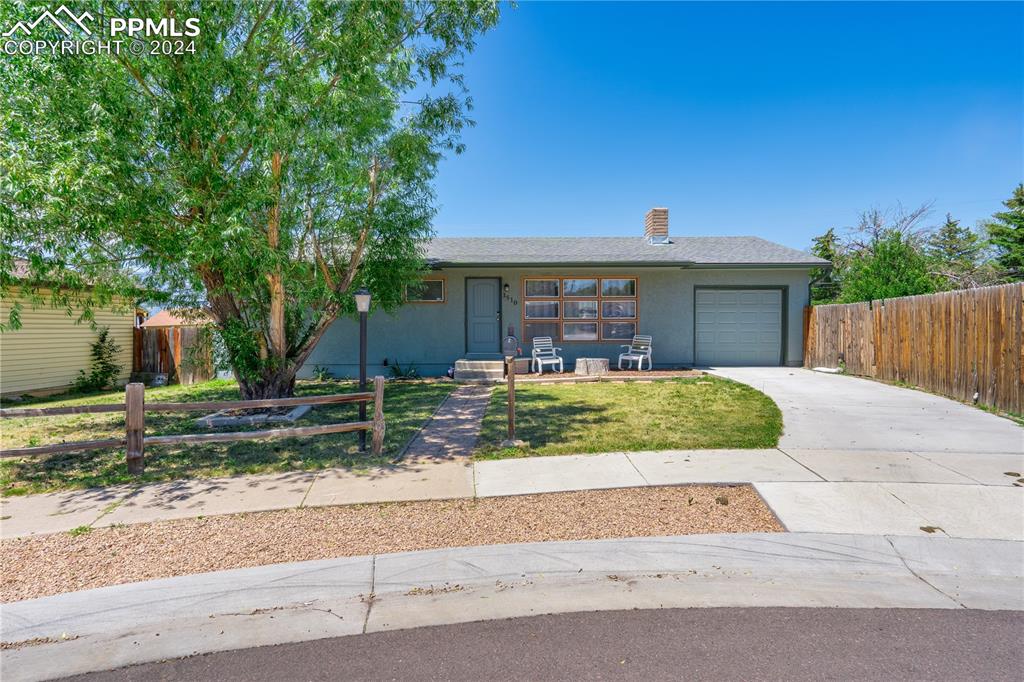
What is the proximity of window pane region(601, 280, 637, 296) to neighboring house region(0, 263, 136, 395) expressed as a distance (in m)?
11.3

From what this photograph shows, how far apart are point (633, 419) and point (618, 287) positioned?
738 cm

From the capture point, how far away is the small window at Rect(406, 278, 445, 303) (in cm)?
1420

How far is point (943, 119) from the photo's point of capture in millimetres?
15352

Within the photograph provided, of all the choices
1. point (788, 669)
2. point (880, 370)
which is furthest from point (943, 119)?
point (788, 669)

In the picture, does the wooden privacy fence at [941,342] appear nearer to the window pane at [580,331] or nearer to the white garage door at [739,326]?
the white garage door at [739,326]

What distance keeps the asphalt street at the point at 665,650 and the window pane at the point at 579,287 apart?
1202 cm

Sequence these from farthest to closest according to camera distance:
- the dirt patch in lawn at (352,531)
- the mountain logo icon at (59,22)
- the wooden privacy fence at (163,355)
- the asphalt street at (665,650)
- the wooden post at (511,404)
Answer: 1. the wooden privacy fence at (163,355)
2. the wooden post at (511,404)
3. the mountain logo icon at (59,22)
4. the dirt patch in lawn at (352,531)
5. the asphalt street at (665,650)

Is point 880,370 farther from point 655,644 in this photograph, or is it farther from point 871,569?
point 655,644

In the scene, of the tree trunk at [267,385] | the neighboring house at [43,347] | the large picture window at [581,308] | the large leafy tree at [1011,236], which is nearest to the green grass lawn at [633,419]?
the large picture window at [581,308]

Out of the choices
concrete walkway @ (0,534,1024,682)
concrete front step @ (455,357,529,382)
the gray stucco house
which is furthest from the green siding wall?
concrete walkway @ (0,534,1024,682)

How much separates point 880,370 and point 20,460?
15.4 meters

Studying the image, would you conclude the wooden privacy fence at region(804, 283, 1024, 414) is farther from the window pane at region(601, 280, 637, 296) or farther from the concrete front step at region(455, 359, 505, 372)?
the concrete front step at region(455, 359, 505, 372)

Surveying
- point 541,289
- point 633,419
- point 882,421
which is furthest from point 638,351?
point 882,421

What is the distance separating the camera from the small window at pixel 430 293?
1420 centimetres
